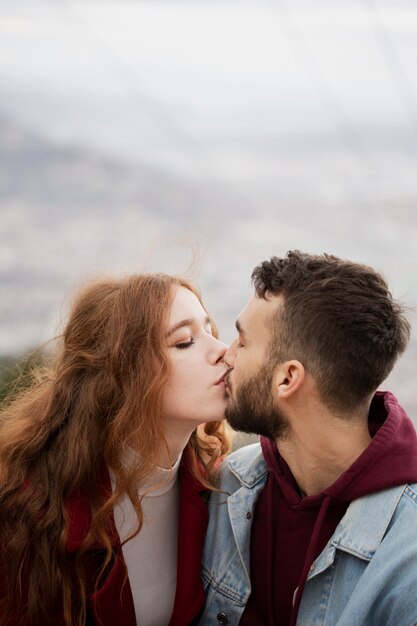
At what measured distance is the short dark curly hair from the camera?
5.57 ft

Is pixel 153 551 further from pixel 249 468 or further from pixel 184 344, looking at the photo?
pixel 184 344

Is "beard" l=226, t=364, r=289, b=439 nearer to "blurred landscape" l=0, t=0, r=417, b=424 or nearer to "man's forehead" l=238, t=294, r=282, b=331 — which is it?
"man's forehead" l=238, t=294, r=282, b=331

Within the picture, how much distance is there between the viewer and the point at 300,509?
1788 mm

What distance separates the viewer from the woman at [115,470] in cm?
179

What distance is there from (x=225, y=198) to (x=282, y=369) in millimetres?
7264

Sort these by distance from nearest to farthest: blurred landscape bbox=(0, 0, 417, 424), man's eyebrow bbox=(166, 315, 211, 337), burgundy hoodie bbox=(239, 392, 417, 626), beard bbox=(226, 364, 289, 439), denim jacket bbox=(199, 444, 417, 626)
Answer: denim jacket bbox=(199, 444, 417, 626) < burgundy hoodie bbox=(239, 392, 417, 626) < beard bbox=(226, 364, 289, 439) < man's eyebrow bbox=(166, 315, 211, 337) < blurred landscape bbox=(0, 0, 417, 424)

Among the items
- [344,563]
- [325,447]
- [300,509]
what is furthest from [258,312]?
[344,563]

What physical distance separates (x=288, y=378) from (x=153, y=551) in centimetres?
57

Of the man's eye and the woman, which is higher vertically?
the man's eye

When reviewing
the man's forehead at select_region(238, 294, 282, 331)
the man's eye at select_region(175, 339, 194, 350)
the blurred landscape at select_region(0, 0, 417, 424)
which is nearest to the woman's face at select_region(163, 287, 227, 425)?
the man's eye at select_region(175, 339, 194, 350)

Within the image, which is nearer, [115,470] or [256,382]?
[256,382]

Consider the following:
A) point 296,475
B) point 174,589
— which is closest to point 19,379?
point 174,589

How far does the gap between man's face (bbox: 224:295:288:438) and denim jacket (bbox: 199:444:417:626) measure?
0.17 meters

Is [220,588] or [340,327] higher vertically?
[340,327]
